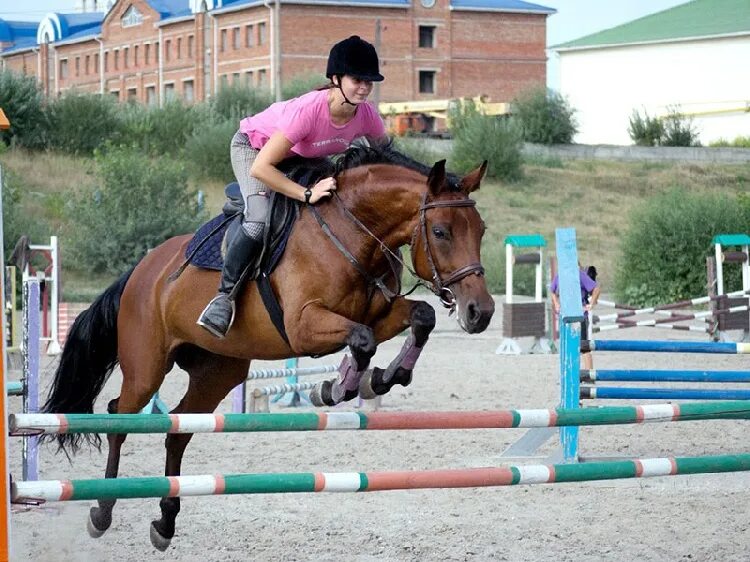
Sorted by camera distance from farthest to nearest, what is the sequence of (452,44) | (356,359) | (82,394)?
(452,44) → (82,394) → (356,359)

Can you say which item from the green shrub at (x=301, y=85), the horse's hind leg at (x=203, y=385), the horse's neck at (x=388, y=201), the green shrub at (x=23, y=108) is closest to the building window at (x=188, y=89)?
the green shrub at (x=301, y=85)

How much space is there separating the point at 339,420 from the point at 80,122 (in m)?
34.1

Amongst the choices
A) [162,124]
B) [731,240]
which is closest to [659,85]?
[162,124]

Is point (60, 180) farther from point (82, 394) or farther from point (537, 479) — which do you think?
point (537, 479)

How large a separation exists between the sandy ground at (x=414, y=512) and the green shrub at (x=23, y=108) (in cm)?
2797

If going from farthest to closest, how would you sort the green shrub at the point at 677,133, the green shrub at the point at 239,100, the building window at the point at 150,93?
the building window at the point at 150,93 < the green shrub at the point at 677,133 < the green shrub at the point at 239,100

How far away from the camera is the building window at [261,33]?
4878cm

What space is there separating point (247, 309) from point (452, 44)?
4781cm

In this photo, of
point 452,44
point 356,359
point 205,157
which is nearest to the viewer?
point 356,359

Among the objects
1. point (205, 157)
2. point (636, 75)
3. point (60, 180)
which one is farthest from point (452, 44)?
point (60, 180)

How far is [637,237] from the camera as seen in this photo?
75.8 ft

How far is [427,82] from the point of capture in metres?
52.1

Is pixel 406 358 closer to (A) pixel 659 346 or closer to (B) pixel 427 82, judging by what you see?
(A) pixel 659 346

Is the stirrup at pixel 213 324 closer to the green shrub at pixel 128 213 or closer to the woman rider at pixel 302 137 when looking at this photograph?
the woman rider at pixel 302 137
